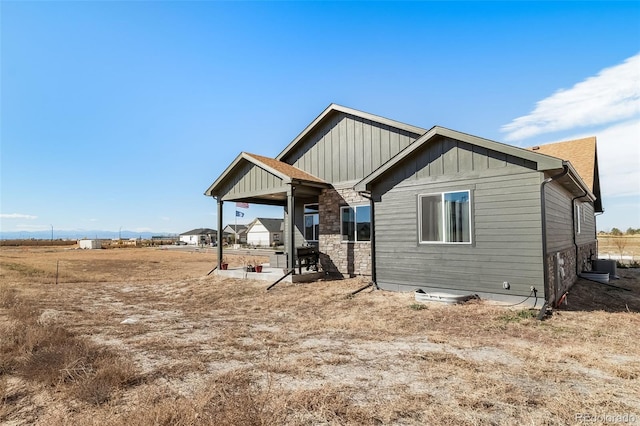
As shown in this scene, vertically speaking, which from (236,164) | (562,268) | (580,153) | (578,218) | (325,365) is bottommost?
(325,365)

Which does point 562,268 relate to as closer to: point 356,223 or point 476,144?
point 476,144

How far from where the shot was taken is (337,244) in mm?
13727

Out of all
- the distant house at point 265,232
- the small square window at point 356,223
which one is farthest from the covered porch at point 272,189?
the distant house at point 265,232

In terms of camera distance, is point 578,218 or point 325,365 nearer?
point 325,365

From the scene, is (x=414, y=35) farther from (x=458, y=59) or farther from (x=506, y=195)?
(x=506, y=195)

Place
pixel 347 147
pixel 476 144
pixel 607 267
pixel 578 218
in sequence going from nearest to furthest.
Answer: pixel 476 144
pixel 347 147
pixel 578 218
pixel 607 267

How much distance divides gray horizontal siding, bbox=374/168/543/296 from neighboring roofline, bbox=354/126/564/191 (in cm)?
33

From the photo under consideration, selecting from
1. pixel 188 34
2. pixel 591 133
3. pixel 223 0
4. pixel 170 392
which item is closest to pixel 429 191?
pixel 170 392

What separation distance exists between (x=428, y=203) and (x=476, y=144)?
206 centimetres

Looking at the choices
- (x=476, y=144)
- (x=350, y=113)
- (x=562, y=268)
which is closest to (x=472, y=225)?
(x=476, y=144)

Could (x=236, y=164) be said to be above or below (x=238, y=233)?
above

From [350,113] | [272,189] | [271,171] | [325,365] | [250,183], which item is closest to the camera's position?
[325,365]

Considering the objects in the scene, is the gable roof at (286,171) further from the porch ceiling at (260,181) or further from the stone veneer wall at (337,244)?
the stone veneer wall at (337,244)

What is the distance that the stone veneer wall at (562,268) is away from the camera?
28.3 feet
